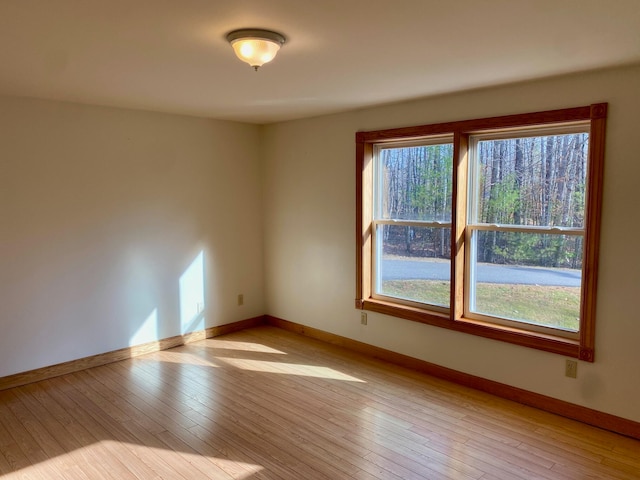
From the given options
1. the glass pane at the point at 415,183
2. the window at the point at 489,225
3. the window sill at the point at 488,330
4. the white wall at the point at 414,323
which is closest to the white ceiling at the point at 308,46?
the white wall at the point at 414,323

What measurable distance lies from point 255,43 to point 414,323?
8.92 ft

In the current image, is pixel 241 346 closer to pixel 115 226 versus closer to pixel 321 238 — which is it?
pixel 321 238

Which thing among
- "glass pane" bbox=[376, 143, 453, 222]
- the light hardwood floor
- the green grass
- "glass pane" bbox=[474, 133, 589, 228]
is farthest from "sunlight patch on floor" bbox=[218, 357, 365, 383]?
"glass pane" bbox=[474, 133, 589, 228]

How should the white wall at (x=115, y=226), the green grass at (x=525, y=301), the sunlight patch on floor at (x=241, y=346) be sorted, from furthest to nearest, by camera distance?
the sunlight patch on floor at (x=241, y=346)
the white wall at (x=115, y=226)
the green grass at (x=525, y=301)

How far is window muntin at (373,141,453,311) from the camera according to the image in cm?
389

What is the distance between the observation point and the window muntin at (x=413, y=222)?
153 inches

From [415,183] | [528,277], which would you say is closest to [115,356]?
[415,183]

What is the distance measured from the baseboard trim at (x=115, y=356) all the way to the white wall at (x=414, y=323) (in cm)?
60

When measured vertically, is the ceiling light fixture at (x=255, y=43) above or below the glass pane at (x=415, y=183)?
above

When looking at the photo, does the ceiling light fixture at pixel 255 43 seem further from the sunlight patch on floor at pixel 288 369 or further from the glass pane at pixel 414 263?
the sunlight patch on floor at pixel 288 369

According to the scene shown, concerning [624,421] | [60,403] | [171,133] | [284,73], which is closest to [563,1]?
[284,73]

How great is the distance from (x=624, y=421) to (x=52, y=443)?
11.9 feet

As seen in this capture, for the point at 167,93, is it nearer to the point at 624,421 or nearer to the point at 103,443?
the point at 103,443

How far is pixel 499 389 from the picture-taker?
137 inches
